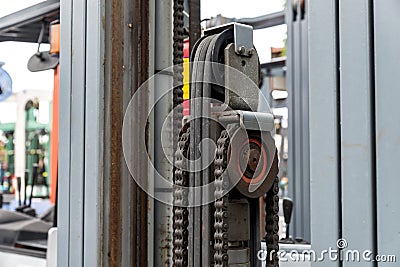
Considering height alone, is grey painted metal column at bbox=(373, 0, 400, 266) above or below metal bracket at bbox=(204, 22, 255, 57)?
below

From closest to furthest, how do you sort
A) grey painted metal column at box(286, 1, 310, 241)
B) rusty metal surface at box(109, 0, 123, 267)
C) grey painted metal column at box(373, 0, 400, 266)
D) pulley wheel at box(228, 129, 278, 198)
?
grey painted metal column at box(373, 0, 400, 266) → pulley wheel at box(228, 129, 278, 198) → rusty metal surface at box(109, 0, 123, 267) → grey painted metal column at box(286, 1, 310, 241)

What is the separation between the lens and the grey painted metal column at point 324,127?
952mm

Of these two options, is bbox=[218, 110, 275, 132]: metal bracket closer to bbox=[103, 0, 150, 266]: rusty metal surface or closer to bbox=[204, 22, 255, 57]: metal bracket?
bbox=[204, 22, 255, 57]: metal bracket

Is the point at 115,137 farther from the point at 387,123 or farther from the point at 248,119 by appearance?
the point at 387,123

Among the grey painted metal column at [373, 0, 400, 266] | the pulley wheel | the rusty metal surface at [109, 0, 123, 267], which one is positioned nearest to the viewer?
the grey painted metal column at [373, 0, 400, 266]

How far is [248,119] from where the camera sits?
1.10 m

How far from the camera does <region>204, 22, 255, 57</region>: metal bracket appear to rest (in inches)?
44.9

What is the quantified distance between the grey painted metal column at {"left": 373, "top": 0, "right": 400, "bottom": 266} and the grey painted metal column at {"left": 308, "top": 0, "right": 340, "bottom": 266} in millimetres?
69

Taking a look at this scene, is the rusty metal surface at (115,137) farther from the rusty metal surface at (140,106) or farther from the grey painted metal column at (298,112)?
the grey painted metal column at (298,112)

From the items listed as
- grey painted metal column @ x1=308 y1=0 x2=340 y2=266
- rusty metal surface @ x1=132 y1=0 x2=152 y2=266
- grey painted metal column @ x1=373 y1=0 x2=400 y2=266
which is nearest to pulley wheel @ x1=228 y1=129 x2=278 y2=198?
grey painted metal column @ x1=308 y1=0 x2=340 y2=266

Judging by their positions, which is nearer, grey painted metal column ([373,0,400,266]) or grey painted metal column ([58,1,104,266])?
grey painted metal column ([373,0,400,266])

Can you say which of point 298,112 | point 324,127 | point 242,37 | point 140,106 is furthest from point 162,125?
point 298,112

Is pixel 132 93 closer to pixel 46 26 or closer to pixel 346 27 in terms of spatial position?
pixel 346 27

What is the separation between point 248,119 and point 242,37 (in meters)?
0.16
